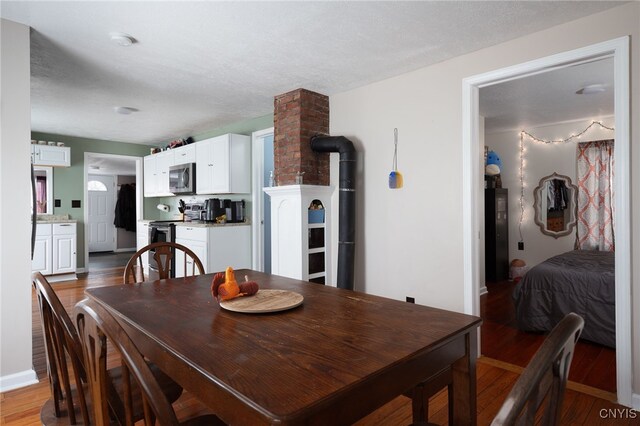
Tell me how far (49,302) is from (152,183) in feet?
19.5

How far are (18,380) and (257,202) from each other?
3023mm

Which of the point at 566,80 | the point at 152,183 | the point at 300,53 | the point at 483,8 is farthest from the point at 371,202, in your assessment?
the point at 152,183

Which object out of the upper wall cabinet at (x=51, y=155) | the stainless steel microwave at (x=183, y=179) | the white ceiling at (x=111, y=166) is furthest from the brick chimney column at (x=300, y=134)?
the white ceiling at (x=111, y=166)

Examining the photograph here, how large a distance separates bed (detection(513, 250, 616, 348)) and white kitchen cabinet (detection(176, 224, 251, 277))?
3.16 meters

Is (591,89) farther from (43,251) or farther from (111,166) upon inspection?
(111,166)

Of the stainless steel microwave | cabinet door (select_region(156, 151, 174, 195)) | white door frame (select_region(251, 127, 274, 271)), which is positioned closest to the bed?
white door frame (select_region(251, 127, 274, 271))

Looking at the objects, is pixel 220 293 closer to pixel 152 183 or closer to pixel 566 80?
pixel 566 80

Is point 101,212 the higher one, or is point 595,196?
point 595,196

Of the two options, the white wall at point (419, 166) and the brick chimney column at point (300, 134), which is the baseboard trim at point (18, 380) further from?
the white wall at point (419, 166)

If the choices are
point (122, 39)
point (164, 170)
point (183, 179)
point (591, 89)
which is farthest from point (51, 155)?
point (591, 89)

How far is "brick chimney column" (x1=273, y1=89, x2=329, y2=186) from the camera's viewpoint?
3.66 meters

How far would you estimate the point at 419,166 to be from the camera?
3.17 meters

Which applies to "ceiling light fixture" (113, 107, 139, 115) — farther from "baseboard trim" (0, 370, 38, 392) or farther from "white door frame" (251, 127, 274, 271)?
"baseboard trim" (0, 370, 38, 392)

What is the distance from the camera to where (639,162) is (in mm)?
2121
